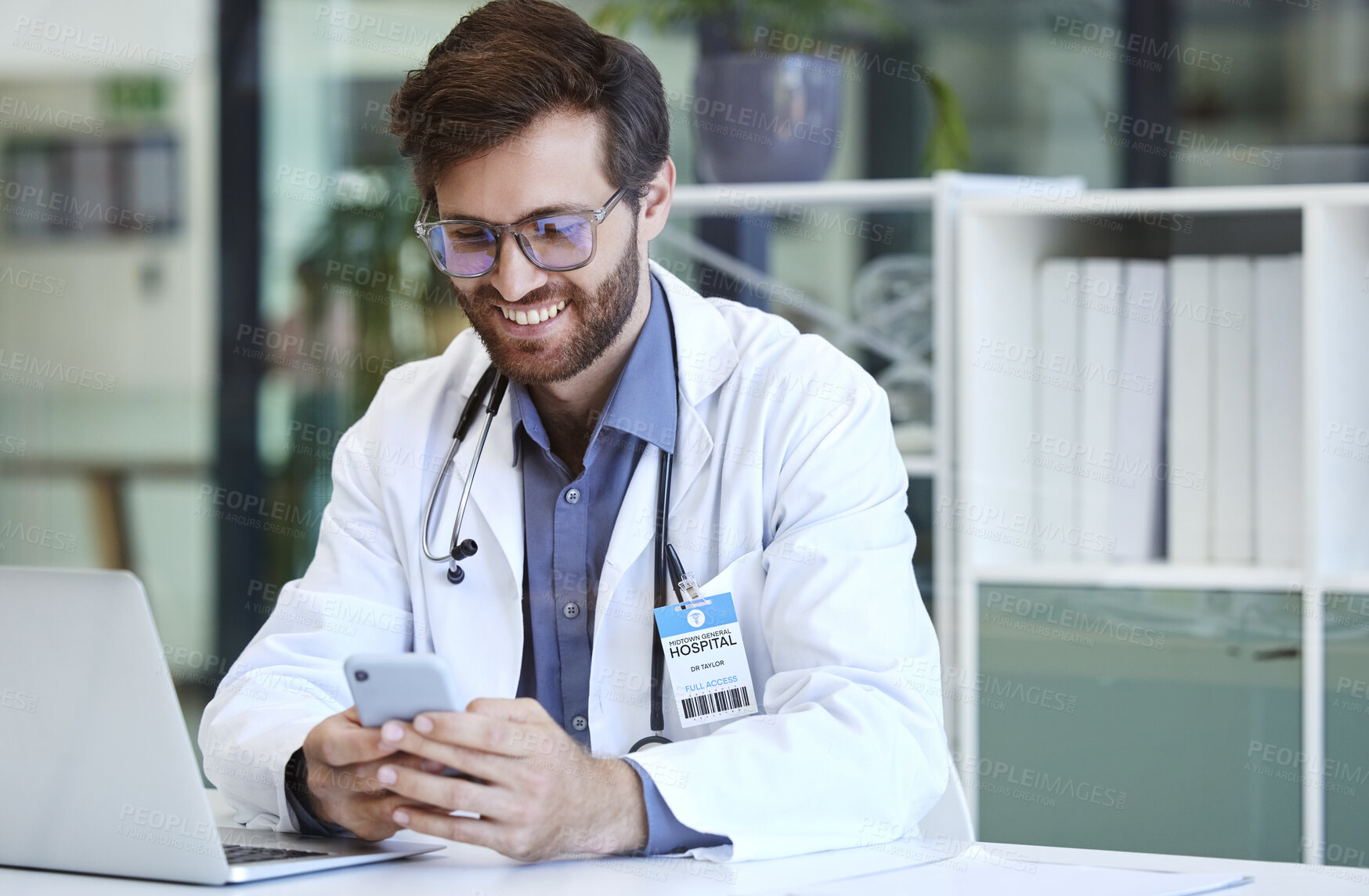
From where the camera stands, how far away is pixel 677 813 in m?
1.18

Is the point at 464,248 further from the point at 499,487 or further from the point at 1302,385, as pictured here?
the point at 1302,385

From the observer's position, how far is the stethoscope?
150 centimetres

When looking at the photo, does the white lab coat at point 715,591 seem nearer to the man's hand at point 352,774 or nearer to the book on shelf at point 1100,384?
the man's hand at point 352,774

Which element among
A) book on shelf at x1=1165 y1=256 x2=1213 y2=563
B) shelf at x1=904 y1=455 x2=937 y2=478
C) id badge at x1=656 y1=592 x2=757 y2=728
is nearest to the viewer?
id badge at x1=656 y1=592 x2=757 y2=728

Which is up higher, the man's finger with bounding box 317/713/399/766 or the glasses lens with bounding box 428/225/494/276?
the glasses lens with bounding box 428/225/494/276

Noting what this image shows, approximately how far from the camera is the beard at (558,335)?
1.60 m

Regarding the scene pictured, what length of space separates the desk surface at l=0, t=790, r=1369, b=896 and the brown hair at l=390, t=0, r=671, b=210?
30.0 inches

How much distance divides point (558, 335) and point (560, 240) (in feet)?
0.39

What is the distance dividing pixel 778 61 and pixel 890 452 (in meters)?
1.26

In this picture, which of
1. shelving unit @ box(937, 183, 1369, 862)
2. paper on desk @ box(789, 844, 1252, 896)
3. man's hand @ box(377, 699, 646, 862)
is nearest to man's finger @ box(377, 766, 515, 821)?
man's hand @ box(377, 699, 646, 862)

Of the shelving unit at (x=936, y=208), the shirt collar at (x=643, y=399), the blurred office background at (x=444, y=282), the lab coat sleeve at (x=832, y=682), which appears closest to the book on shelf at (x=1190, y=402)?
the blurred office background at (x=444, y=282)

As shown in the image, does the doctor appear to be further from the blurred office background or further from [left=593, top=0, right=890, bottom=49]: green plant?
[left=593, top=0, right=890, bottom=49]: green plant

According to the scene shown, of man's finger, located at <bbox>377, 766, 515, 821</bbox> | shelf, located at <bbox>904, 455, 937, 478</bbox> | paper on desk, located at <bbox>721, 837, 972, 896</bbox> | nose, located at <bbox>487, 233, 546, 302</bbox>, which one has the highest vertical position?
nose, located at <bbox>487, 233, 546, 302</bbox>

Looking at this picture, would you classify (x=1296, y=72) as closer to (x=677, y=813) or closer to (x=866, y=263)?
(x=866, y=263)
